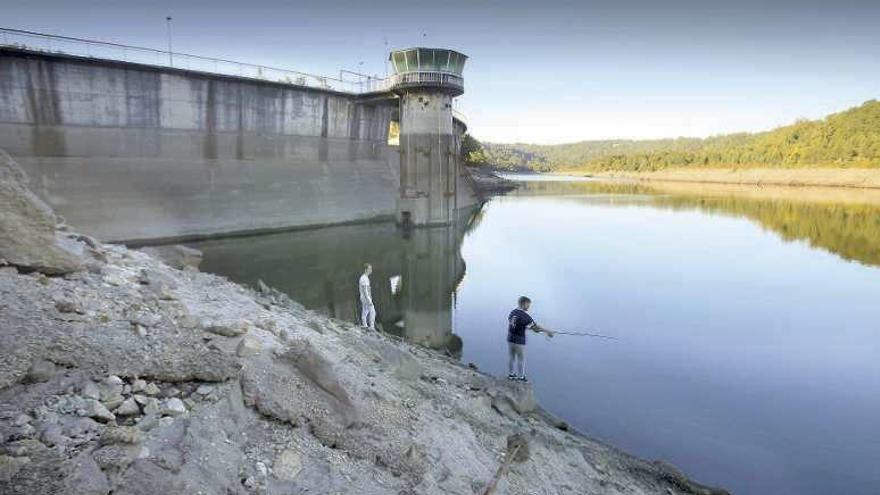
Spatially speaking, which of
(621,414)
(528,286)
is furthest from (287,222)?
(621,414)

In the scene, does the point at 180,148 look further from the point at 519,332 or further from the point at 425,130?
the point at 519,332

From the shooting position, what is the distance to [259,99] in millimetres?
31297

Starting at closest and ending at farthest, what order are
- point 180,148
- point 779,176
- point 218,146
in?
point 180,148 < point 218,146 < point 779,176

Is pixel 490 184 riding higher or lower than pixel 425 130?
lower

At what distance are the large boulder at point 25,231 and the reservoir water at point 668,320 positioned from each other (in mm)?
7915

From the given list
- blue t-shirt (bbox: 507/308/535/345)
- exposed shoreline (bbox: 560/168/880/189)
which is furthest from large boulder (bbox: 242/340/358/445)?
exposed shoreline (bbox: 560/168/880/189)

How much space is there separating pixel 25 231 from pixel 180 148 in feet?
79.4

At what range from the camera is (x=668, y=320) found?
15.5 meters

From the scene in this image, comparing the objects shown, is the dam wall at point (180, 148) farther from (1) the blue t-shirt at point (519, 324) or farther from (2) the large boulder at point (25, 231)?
(1) the blue t-shirt at point (519, 324)

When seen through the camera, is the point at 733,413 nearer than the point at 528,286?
Yes

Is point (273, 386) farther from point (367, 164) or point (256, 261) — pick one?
point (367, 164)

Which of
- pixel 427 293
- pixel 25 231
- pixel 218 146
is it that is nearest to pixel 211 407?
pixel 25 231

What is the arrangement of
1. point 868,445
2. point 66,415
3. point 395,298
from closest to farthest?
1. point 66,415
2. point 868,445
3. point 395,298

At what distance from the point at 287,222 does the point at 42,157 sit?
1238cm
